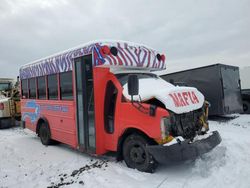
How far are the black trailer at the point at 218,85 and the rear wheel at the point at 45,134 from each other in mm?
5116

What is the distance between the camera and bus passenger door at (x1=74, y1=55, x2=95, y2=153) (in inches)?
220

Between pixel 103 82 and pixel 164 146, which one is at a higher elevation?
pixel 103 82

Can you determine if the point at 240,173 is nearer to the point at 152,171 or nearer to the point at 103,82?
the point at 152,171

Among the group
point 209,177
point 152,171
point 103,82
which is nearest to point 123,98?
point 103,82

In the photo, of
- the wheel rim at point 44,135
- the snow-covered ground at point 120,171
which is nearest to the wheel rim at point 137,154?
the snow-covered ground at point 120,171

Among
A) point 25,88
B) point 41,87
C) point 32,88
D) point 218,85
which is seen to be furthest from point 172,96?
point 218,85

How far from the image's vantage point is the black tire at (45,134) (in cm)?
746

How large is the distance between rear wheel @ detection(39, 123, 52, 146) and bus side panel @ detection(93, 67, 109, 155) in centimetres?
257

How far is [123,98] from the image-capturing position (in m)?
5.02

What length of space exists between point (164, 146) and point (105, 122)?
5.64 ft

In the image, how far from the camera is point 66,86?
641 centimetres

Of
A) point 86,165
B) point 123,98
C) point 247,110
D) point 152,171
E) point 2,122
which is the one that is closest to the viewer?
point 152,171

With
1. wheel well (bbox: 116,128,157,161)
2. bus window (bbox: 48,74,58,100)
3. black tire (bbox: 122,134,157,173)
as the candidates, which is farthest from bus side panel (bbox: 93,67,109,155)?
bus window (bbox: 48,74,58,100)

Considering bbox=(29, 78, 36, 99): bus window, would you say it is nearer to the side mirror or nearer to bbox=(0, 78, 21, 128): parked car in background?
bbox=(0, 78, 21, 128): parked car in background
